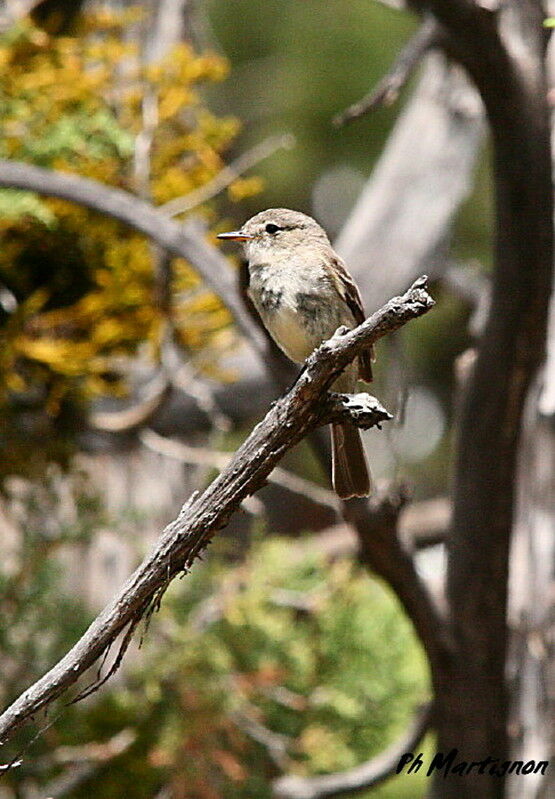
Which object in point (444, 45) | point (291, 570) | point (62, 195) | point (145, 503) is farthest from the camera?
point (145, 503)

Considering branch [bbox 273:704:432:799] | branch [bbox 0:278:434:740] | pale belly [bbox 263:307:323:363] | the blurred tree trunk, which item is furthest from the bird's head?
branch [bbox 273:704:432:799]

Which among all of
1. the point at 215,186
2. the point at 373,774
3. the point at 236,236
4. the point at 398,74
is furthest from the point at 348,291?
the point at 373,774

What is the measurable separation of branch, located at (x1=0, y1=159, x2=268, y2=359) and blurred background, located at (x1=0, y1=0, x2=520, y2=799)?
60 mm

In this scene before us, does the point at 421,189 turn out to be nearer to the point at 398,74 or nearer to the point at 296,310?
the point at 398,74

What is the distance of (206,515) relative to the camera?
1.56 m

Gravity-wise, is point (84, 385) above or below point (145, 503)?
below

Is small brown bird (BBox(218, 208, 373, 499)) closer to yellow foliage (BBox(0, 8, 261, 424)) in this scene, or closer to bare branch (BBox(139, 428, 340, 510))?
bare branch (BBox(139, 428, 340, 510))

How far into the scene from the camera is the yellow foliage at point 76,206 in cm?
280

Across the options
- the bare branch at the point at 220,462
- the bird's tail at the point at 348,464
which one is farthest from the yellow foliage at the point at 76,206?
the bird's tail at the point at 348,464

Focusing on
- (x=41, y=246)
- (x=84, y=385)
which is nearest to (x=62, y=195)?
(x=41, y=246)

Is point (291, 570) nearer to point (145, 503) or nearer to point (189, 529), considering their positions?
point (145, 503)

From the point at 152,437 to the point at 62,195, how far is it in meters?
0.83

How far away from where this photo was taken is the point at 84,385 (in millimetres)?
2939

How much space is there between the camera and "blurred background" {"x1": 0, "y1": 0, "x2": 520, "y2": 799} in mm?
2846
